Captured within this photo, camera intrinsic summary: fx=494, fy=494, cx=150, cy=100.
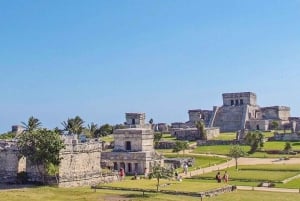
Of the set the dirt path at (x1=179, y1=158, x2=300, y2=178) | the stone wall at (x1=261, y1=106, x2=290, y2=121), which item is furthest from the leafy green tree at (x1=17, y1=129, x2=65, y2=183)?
the stone wall at (x1=261, y1=106, x2=290, y2=121)

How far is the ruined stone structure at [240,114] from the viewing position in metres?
109

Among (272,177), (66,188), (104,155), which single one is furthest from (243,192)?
(104,155)

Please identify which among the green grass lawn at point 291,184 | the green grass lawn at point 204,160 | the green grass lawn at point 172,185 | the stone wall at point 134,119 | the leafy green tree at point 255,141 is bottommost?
the green grass lawn at point 291,184

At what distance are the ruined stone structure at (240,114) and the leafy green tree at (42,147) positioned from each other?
2514 inches

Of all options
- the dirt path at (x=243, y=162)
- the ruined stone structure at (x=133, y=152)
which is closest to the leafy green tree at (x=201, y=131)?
the dirt path at (x=243, y=162)

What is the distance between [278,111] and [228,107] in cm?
1202

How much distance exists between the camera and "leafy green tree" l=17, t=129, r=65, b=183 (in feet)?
164

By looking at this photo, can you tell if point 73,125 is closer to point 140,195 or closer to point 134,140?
point 134,140

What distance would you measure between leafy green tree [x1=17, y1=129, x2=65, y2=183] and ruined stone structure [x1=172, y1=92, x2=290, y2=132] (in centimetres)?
6386

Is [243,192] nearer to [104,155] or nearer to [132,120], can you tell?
[104,155]

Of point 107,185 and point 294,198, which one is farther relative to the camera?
point 107,185

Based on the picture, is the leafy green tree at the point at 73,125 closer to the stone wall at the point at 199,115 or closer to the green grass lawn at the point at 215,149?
the green grass lawn at the point at 215,149

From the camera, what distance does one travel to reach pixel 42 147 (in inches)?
1972

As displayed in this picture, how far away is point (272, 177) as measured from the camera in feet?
173
